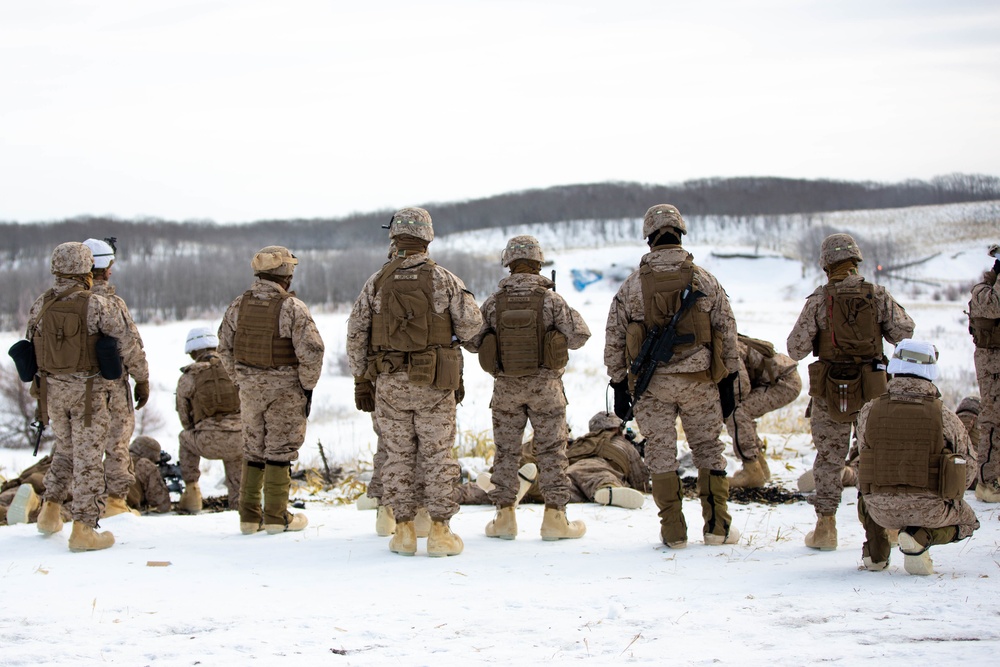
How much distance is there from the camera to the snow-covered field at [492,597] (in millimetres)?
4238

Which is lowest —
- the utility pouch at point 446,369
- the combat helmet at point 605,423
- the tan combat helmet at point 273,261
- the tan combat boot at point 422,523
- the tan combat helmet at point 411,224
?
the tan combat boot at point 422,523

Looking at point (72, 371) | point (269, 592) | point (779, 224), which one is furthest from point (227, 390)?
point (779, 224)

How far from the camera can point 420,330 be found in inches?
253

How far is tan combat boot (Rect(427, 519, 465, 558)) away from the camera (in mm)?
6426

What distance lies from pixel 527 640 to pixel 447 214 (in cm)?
11638

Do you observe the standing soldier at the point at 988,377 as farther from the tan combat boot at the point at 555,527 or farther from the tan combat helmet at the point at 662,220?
the tan combat boot at the point at 555,527

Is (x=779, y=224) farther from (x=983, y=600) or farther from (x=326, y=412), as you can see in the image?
(x=983, y=600)

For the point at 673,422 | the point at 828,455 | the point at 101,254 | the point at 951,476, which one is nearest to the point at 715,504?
the point at 673,422

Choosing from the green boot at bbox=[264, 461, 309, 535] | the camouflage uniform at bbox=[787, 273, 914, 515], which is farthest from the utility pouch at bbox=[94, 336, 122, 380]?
the camouflage uniform at bbox=[787, 273, 914, 515]

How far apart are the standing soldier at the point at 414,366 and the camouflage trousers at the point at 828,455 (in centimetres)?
258

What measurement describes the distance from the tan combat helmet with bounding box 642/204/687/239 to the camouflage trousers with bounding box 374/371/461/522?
1.88m

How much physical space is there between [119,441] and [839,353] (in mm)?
5491

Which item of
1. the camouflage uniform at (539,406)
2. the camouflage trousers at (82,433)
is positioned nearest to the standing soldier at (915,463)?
the camouflage uniform at (539,406)

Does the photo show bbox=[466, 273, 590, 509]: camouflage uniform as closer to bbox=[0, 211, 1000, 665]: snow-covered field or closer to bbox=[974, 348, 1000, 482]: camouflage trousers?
bbox=[0, 211, 1000, 665]: snow-covered field
